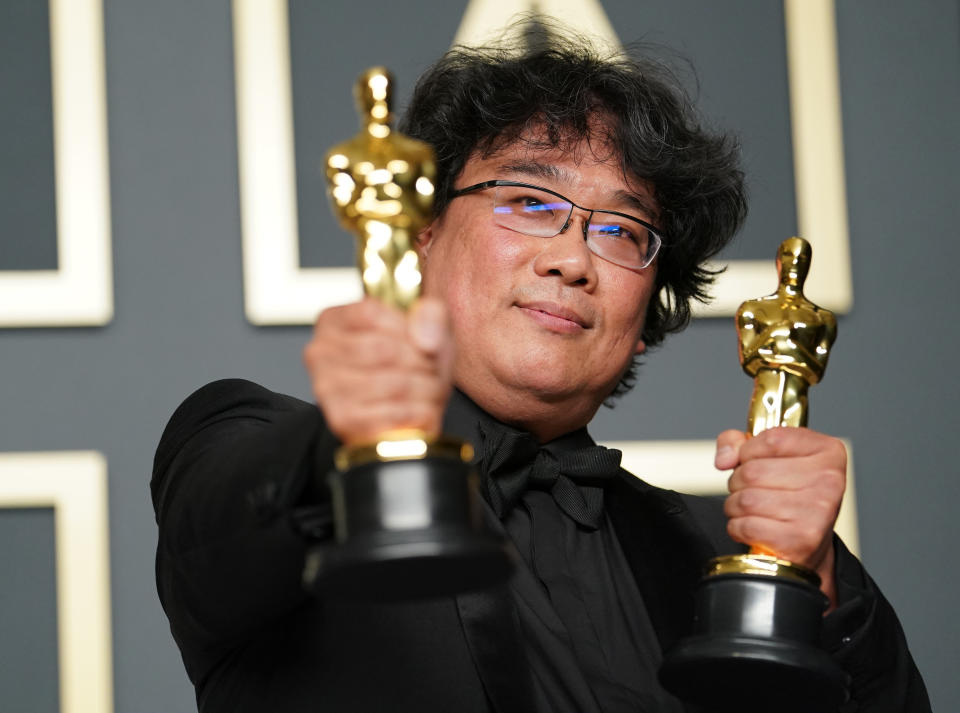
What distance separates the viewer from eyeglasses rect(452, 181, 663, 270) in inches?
56.0

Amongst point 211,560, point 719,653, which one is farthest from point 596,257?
point 211,560

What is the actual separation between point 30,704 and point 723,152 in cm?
120

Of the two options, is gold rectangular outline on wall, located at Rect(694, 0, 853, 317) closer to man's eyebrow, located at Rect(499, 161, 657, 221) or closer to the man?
the man

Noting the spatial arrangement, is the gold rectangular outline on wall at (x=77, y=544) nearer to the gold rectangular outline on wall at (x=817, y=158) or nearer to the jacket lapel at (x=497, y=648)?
the jacket lapel at (x=497, y=648)

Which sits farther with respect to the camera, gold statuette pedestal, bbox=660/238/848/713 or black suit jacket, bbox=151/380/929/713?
gold statuette pedestal, bbox=660/238/848/713

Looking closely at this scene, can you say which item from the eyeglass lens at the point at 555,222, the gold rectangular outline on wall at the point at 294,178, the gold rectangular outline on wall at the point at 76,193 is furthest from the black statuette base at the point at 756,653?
the gold rectangular outline on wall at the point at 76,193

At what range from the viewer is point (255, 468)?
90 cm

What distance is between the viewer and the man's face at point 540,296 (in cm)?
139

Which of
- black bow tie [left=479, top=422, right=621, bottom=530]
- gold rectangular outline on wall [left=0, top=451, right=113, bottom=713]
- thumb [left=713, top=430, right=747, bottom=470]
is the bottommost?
gold rectangular outline on wall [left=0, top=451, right=113, bottom=713]

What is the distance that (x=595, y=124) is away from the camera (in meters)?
1.54

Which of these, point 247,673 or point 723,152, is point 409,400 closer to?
point 247,673

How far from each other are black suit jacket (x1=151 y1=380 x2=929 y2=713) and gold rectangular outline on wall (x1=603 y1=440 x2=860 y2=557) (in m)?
0.51

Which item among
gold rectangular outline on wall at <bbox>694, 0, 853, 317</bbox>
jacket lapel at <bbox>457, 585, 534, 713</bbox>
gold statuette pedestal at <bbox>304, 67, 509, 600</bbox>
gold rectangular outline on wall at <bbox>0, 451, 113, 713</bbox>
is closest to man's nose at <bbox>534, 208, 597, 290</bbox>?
jacket lapel at <bbox>457, 585, 534, 713</bbox>

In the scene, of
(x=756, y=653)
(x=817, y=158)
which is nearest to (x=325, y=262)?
(x=817, y=158)
